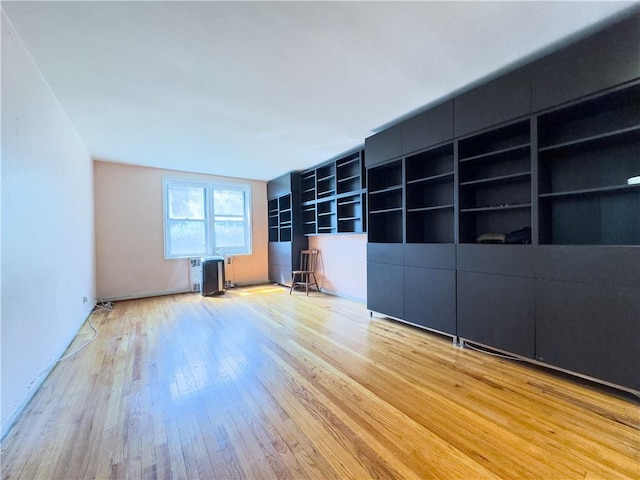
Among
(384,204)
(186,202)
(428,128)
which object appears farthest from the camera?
(186,202)

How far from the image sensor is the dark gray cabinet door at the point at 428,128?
106 inches

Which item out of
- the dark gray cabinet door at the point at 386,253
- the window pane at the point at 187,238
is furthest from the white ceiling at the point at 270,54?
the window pane at the point at 187,238

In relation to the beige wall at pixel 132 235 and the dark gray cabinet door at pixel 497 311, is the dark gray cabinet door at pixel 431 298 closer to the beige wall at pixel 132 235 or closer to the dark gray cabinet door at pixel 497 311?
the dark gray cabinet door at pixel 497 311

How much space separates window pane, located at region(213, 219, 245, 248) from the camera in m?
5.90

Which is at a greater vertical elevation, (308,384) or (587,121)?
(587,121)

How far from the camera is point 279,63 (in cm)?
212

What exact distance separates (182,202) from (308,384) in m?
4.81

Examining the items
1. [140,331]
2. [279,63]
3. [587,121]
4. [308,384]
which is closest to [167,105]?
[279,63]

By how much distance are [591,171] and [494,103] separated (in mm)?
938

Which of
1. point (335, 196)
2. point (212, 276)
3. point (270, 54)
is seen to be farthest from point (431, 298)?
point (212, 276)

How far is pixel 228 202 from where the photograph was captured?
6.05 meters

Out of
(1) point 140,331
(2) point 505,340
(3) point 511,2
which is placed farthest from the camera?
(1) point 140,331

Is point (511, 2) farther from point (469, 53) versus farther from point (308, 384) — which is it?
point (308, 384)

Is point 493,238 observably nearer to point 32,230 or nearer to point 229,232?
point 32,230
